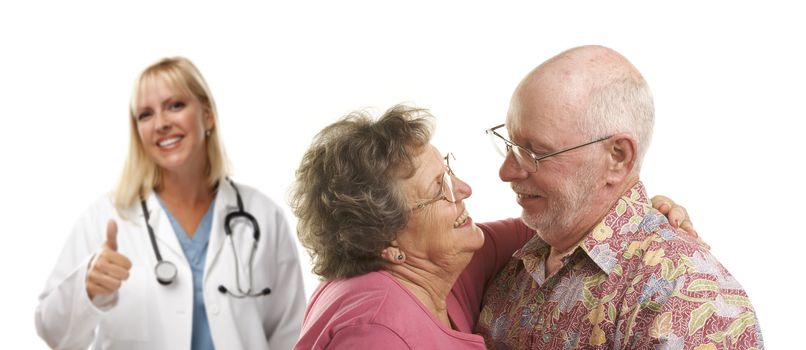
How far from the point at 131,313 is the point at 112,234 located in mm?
363

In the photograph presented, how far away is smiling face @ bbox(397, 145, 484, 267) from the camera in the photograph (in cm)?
207

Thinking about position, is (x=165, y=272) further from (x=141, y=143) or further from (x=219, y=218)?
(x=141, y=143)

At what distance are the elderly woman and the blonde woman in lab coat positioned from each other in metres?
1.21

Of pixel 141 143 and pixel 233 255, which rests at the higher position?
pixel 141 143

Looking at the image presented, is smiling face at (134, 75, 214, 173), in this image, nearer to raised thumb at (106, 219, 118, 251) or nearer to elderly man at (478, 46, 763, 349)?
raised thumb at (106, 219, 118, 251)

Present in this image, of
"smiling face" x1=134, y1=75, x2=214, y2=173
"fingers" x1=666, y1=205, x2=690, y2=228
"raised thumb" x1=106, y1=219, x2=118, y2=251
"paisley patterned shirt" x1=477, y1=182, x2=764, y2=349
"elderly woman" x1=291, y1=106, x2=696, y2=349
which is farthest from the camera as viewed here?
"smiling face" x1=134, y1=75, x2=214, y2=173

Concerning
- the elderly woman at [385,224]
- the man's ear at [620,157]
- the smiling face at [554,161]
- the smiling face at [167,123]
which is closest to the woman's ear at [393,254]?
the elderly woman at [385,224]

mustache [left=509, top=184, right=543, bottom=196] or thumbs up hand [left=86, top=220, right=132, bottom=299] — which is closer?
mustache [left=509, top=184, right=543, bottom=196]

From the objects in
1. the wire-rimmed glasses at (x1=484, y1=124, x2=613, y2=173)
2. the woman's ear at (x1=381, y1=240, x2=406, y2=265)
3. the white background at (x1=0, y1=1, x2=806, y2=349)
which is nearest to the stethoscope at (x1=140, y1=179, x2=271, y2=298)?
the white background at (x1=0, y1=1, x2=806, y2=349)

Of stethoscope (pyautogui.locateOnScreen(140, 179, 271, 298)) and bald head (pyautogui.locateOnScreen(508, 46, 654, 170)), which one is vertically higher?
bald head (pyautogui.locateOnScreen(508, 46, 654, 170))

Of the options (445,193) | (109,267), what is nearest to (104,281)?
(109,267)

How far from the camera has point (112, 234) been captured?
3.00 meters

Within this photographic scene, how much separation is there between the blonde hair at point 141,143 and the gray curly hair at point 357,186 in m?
1.39

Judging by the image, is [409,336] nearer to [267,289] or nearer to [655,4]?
[267,289]
